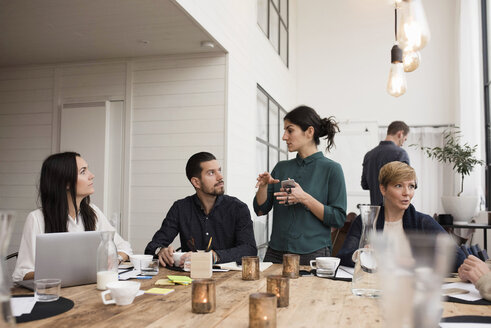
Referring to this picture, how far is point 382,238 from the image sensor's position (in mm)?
614

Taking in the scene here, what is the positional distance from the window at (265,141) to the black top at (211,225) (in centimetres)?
283

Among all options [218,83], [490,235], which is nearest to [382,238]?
[218,83]

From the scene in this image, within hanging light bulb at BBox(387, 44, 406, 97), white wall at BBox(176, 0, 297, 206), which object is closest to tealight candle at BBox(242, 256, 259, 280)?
hanging light bulb at BBox(387, 44, 406, 97)

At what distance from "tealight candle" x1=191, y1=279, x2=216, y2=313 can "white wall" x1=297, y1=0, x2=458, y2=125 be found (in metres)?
6.76

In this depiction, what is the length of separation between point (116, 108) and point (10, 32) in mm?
1120

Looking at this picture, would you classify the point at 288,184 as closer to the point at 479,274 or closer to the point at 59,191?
the point at 479,274

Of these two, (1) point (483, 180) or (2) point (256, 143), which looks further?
(1) point (483, 180)

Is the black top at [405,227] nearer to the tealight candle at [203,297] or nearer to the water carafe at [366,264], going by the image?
the water carafe at [366,264]

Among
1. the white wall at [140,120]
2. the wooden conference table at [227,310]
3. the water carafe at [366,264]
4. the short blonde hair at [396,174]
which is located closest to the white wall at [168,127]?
the white wall at [140,120]

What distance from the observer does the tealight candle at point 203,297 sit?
1.22m

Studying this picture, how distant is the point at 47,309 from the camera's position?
1.24 meters

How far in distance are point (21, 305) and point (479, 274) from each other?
57.5 inches

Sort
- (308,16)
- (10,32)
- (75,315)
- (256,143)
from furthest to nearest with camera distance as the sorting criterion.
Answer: (308,16)
(256,143)
(10,32)
(75,315)

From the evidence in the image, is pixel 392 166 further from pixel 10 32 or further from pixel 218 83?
pixel 10 32
